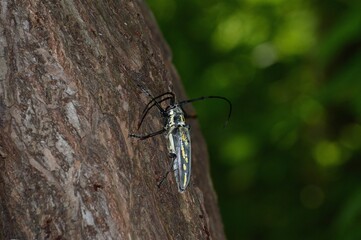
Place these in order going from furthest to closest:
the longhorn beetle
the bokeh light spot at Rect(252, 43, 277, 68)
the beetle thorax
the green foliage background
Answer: the bokeh light spot at Rect(252, 43, 277, 68), the green foliage background, the beetle thorax, the longhorn beetle

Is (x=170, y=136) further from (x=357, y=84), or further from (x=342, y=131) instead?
(x=342, y=131)

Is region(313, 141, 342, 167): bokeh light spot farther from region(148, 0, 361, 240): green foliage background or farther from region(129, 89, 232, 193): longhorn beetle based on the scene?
region(129, 89, 232, 193): longhorn beetle

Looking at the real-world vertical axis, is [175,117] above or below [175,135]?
above

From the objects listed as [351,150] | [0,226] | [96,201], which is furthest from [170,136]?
[351,150]

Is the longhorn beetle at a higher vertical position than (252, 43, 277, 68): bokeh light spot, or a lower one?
lower

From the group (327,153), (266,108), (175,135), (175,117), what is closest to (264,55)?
(266,108)

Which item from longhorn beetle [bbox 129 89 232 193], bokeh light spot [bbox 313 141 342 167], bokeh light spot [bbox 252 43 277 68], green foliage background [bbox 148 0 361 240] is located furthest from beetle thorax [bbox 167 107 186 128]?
bokeh light spot [bbox 313 141 342 167]

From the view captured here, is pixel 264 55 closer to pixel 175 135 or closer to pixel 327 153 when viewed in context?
pixel 327 153
